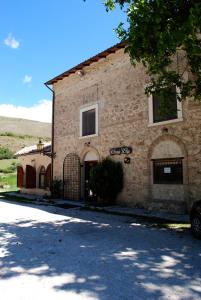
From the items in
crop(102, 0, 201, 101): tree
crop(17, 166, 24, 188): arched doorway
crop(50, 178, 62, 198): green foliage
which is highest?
crop(102, 0, 201, 101): tree

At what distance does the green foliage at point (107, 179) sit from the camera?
585 inches

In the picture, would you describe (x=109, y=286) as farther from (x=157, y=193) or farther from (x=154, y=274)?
(x=157, y=193)

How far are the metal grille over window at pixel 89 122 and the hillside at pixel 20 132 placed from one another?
38.7 m

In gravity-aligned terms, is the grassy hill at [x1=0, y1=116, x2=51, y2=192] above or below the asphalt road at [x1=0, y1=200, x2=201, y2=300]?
above

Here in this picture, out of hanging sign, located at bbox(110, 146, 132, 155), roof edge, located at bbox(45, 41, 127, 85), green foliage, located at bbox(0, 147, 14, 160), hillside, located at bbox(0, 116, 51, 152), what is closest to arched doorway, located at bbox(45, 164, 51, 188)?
roof edge, located at bbox(45, 41, 127, 85)

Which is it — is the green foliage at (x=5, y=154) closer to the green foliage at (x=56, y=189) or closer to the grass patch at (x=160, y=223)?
the green foliage at (x=56, y=189)

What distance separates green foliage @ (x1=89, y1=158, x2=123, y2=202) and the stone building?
0.36 metres

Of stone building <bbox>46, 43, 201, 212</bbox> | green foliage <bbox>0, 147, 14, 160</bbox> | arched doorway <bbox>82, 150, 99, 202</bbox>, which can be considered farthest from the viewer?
green foliage <bbox>0, 147, 14, 160</bbox>

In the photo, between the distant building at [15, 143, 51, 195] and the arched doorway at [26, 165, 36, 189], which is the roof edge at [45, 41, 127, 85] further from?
the arched doorway at [26, 165, 36, 189]

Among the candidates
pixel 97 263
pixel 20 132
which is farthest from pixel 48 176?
pixel 20 132

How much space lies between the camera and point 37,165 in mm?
23609

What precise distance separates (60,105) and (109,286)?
16856 mm

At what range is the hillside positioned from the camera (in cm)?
5838

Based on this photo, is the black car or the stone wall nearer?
→ the black car
